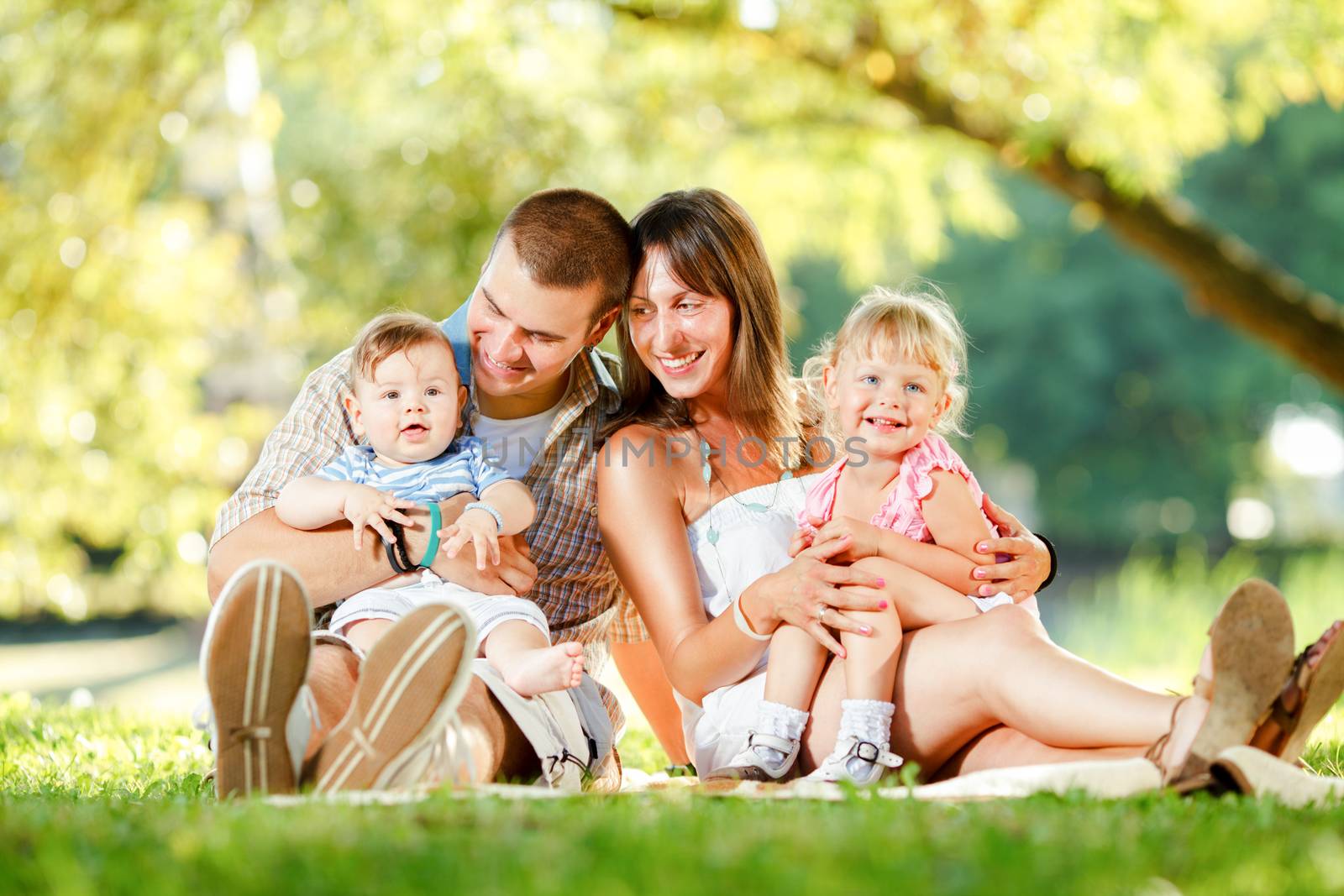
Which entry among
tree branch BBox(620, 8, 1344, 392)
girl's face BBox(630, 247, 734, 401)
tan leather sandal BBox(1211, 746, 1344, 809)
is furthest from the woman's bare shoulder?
tree branch BBox(620, 8, 1344, 392)

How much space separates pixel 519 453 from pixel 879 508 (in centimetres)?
100

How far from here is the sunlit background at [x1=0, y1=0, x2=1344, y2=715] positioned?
302 inches

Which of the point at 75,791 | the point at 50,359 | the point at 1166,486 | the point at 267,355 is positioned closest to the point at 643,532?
the point at 75,791

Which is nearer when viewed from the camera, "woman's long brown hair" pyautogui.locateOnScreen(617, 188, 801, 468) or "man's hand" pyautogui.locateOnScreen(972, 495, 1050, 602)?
"man's hand" pyautogui.locateOnScreen(972, 495, 1050, 602)

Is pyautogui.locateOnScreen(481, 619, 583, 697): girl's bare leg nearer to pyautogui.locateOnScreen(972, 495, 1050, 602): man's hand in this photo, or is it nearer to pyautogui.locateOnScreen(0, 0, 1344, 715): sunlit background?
pyautogui.locateOnScreen(972, 495, 1050, 602): man's hand

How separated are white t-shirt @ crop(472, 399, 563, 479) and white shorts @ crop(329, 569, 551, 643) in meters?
0.57

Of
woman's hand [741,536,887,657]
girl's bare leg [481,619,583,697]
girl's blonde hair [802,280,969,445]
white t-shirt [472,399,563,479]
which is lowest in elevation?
girl's bare leg [481,619,583,697]

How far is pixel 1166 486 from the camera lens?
22766 millimetres

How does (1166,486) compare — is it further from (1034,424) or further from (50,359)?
(50,359)

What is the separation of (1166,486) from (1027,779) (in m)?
21.8

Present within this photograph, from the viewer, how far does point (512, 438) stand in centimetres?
355

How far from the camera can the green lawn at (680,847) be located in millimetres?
1691

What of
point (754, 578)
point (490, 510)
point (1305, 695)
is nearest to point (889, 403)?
point (754, 578)

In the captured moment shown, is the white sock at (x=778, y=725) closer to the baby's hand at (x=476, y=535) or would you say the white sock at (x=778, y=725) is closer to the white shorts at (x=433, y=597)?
the white shorts at (x=433, y=597)
